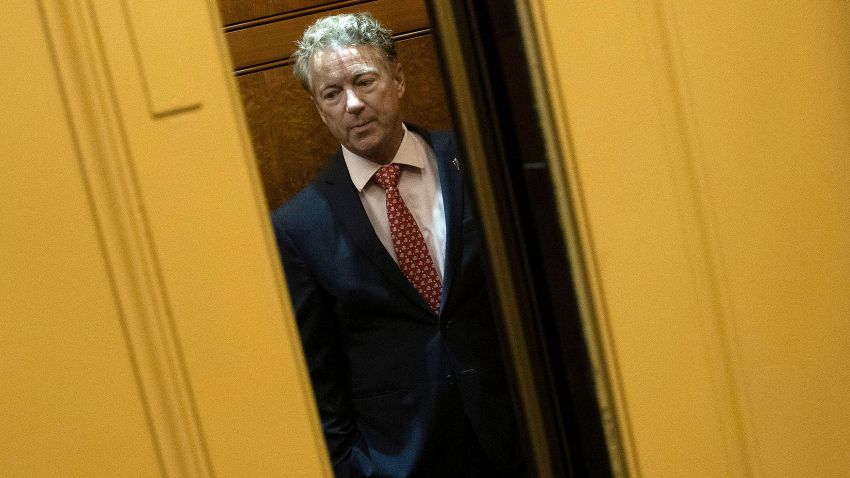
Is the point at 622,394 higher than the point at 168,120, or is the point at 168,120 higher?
the point at 168,120

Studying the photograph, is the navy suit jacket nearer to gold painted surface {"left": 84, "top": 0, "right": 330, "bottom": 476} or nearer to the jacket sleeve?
the jacket sleeve

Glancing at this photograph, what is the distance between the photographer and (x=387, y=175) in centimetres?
170

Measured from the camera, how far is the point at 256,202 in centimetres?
91

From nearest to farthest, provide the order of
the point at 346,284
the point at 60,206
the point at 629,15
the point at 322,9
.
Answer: the point at 60,206 < the point at 629,15 < the point at 346,284 < the point at 322,9

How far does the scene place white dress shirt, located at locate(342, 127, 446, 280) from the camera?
65.9 inches

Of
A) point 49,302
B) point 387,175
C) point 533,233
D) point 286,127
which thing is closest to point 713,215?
point 533,233

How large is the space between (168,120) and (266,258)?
15 cm

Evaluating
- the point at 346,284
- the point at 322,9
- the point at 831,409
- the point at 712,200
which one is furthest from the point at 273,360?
the point at 322,9

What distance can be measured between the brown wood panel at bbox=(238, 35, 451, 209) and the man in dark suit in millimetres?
316

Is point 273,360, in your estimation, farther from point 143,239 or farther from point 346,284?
point 346,284

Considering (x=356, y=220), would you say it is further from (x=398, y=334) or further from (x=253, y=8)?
(x=253, y=8)

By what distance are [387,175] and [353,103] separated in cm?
14

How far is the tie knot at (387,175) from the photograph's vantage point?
1.70 m

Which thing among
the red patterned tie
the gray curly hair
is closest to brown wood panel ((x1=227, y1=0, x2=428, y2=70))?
the gray curly hair
